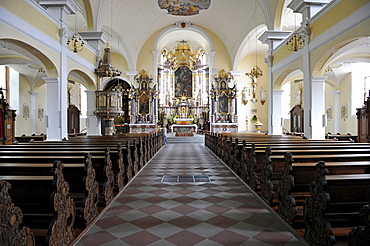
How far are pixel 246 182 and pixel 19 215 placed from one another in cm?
404

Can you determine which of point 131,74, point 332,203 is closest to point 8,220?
point 332,203

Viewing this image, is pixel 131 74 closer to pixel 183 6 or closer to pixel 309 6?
pixel 183 6

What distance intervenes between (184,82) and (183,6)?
840cm

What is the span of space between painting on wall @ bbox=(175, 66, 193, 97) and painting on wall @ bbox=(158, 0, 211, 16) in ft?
24.1

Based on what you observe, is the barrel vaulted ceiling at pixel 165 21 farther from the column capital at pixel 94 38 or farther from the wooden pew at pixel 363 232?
the wooden pew at pixel 363 232

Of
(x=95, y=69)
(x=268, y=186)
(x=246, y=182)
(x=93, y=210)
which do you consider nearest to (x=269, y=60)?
(x=95, y=69)

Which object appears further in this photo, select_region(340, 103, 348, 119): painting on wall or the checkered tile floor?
select_region(340, 103, 348, 119): painting on wall

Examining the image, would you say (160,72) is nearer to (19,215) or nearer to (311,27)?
(311,27)

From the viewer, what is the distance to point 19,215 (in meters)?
1.95

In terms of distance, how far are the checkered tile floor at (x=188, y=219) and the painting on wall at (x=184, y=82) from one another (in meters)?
19.4

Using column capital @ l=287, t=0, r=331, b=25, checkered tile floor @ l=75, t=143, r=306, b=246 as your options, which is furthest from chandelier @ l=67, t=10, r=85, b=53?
column capital @ l=287, t=0, r=331, b=25

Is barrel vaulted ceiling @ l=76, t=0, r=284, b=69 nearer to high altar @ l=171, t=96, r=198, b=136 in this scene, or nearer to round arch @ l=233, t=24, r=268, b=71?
round arch @ l=233, t=24, r=268, b=71

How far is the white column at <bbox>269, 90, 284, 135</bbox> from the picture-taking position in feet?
40.5

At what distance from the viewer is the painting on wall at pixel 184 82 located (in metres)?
24.3
